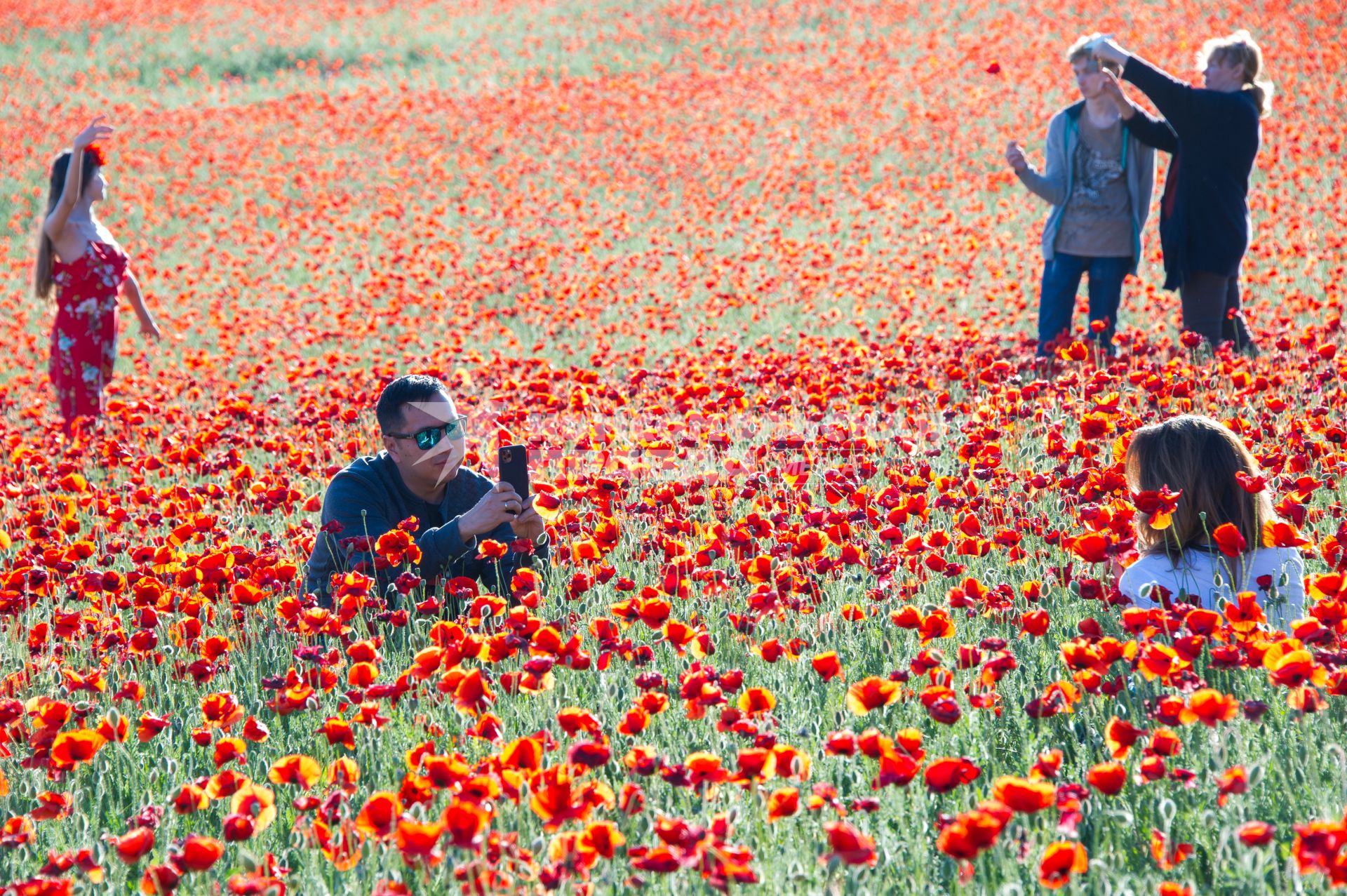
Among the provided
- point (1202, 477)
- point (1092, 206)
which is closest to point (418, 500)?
point (1202, 477)

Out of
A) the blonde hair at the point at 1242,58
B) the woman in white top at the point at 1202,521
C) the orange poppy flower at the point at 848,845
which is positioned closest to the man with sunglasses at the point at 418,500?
the woman in white top at the point at 1202,521

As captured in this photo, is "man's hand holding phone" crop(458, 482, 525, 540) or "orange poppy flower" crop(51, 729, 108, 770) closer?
"orange poppy flower" crop(51, 729, 108, 770)

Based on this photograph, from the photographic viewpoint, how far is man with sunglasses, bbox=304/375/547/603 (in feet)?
11.6

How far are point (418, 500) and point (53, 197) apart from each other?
4.59 meters

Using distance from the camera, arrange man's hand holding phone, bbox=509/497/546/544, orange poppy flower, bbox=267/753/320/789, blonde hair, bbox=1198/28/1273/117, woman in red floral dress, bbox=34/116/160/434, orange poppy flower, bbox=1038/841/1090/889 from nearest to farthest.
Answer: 1. orange poppy flower, bbox=1038/841/1090/889
2. orange poppy flower, bbox=267/753/320/789
3. man's hand holding phone, bbox=509/497/546/544
4. blonde hair, bbox=1198/28/1273/117
5. woman in red floral dress, bbox=34/116/160/434

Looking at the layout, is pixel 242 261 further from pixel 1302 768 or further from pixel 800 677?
pixel 1302 768

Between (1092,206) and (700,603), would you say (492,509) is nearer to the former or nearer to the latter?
(700,603)

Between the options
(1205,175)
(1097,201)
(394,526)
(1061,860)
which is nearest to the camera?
(1061,860)

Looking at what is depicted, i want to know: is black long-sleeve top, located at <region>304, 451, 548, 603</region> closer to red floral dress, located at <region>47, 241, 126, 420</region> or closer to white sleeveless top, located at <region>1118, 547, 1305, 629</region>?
white sleeveless top, located at <region>1118, 547, 1305, 629</region>

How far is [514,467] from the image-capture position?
3.41 metres

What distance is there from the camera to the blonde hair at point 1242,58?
5.99 metres

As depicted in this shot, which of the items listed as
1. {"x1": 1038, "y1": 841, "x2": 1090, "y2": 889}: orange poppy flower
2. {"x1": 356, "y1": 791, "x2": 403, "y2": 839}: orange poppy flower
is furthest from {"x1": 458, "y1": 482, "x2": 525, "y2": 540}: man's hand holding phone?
{"x1": 1038, "y1": 841, "x2": 1090, "y2": 889}: orange poppy flower

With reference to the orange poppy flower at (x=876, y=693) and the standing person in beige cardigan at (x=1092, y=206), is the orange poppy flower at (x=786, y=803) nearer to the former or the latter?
the orange poppy flower at (x=876, y=693)

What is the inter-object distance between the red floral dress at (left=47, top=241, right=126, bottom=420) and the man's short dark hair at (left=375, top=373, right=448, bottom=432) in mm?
4425
